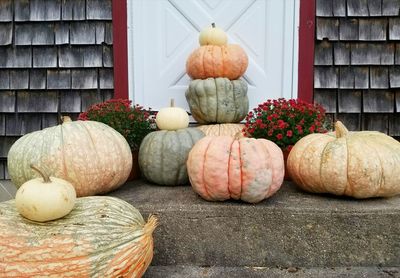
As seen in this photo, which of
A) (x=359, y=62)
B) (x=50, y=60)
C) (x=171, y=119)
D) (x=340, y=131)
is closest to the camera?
(x=340, y=131)

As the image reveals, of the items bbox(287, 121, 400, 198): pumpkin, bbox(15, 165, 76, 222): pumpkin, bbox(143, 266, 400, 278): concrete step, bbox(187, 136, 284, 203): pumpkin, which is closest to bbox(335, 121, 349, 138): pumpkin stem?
bbox(287, 121, 400, 198): pumpkin

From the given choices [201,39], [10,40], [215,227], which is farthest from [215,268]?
[10,40]

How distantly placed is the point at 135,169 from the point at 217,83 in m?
0.89

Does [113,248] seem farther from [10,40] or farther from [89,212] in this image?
[10,40]

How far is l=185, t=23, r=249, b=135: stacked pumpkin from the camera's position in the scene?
303 centimetres

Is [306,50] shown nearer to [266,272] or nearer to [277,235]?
[277,235]

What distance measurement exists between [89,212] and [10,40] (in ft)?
7.38

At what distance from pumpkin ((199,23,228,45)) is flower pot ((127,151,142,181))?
3.40 feet

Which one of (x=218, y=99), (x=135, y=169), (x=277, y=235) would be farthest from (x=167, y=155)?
(x=277, y=235)

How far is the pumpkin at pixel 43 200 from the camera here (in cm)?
166

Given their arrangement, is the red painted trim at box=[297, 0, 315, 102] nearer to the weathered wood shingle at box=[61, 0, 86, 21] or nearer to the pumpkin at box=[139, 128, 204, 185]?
the pumpkin at box=[139, 128, 204, 185]

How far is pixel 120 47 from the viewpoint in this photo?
339cm

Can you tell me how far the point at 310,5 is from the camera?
10.8ft

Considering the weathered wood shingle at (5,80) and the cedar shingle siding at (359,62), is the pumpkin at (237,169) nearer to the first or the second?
the cedar shingle siding at (359,62)
